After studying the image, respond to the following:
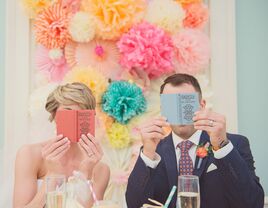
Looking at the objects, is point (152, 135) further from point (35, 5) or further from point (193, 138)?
point (35, 5)

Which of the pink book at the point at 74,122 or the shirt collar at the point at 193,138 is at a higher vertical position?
the pink book at the point at 74,122

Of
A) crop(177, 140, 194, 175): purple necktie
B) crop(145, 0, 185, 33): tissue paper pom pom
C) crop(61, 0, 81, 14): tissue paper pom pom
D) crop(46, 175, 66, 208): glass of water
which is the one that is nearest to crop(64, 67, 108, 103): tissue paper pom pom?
crop(61, 0, 81, 14): tissue paper pom pom

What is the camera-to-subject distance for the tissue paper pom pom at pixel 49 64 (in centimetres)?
222

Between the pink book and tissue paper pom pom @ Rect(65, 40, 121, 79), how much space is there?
644 mm

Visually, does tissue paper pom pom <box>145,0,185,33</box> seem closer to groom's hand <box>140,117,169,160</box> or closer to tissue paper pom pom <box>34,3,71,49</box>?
tissue paper pom pom <box>34,3,71,49</box>

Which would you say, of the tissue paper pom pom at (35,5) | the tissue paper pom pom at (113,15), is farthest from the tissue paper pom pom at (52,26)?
the tissue paper pom pom at (113,15)

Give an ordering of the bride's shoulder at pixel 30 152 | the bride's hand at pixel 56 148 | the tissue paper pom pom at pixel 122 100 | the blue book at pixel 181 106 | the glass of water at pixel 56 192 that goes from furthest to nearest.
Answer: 1. the tissue paper pom pom at pixel 122 100
2. the bride's shoulder at pixel 30 152
3. the bride's hand at pixel 56 148
4. the blue book at pixel 181 106
5. the glass of water at pixel 56 192

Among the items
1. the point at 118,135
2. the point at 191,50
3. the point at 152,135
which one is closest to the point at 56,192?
the point at 152,135

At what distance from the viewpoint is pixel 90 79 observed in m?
2.13

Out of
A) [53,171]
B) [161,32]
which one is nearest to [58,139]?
[53,171]

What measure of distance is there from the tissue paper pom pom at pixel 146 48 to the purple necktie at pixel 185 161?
54 centimetres

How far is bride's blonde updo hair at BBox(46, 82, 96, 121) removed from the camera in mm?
1853

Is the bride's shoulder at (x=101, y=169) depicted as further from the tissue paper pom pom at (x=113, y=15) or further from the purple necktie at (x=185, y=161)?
the tissue paper pom pom at (x=113, y=15)

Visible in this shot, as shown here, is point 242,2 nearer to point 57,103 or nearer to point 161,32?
point 161,32
